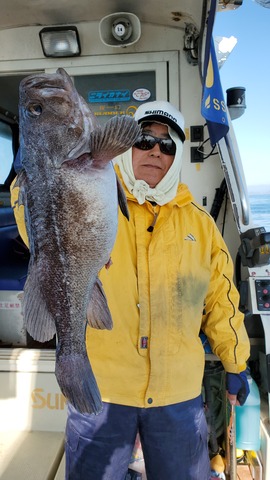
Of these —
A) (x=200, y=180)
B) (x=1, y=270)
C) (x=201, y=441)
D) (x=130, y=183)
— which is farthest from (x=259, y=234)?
(x=1, y=270)

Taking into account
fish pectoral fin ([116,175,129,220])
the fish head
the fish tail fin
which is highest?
the fish head

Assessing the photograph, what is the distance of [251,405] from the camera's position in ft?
8.19

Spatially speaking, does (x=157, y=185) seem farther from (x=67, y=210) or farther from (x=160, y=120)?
(x=67, y=210)

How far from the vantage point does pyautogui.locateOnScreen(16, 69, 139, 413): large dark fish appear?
99cm

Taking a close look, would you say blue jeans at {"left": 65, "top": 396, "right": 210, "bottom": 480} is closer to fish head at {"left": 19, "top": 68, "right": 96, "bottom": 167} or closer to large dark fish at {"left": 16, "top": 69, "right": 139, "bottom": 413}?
large dark fish at {"left": 16, "top": 69, "right": 139, "bottom": 413}

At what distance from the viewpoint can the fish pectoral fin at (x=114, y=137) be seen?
92 centimetres

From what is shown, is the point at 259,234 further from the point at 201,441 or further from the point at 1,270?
the point at 1,270

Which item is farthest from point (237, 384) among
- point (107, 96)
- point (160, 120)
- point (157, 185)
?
point (107, 96)

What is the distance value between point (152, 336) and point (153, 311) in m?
0.12

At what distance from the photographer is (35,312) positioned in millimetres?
1104

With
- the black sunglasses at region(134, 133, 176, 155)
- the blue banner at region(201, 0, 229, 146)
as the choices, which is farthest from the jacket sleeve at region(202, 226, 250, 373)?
the blue banner at region(201, 0, 229, 146)

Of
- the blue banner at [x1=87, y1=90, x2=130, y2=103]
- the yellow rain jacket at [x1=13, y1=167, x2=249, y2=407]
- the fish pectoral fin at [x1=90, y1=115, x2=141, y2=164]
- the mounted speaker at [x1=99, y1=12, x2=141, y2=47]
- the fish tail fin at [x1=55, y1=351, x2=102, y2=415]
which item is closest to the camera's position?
the fish pectoral fin at [x1=90, y1=115, x2=141, y2=164]

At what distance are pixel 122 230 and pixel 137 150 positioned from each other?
43cm

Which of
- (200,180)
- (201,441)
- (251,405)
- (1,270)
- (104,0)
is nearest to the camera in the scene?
(201,441)
